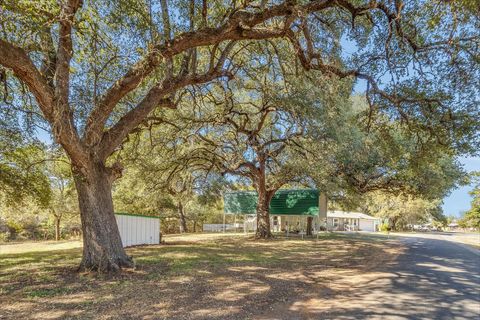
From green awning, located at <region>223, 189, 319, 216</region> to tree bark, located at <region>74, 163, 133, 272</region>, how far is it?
16.5 metres

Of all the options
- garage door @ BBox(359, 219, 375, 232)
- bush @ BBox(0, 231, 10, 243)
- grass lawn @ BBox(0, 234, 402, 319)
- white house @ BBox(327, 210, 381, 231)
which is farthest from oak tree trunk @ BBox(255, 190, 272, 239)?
garage door @ BBox(359, 219, 375, 232)

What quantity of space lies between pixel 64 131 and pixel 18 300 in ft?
11.0

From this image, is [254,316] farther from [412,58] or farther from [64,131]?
[412,58]

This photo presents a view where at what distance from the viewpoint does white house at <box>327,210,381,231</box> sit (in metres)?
46.6

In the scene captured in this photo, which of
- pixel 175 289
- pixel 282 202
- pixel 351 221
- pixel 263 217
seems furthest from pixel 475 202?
pixel 351 221

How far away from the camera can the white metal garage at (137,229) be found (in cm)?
1450

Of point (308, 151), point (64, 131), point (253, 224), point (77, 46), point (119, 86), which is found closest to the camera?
point (64, 131)

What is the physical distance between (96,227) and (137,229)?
326 inches

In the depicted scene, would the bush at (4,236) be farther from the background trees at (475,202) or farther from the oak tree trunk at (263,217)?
the background trees at (475,202)

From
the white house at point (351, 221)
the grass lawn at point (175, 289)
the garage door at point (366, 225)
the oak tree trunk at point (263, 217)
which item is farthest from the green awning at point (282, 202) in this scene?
the garage door at point (366, 225)

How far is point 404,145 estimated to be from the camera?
1376cm

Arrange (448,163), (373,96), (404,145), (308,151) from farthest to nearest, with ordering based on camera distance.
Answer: (448,163) → (308,151) → (404,145) → (373,96)

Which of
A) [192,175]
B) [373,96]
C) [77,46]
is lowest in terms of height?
[192,175]

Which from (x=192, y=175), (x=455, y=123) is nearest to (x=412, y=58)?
(x=455, y=123)
